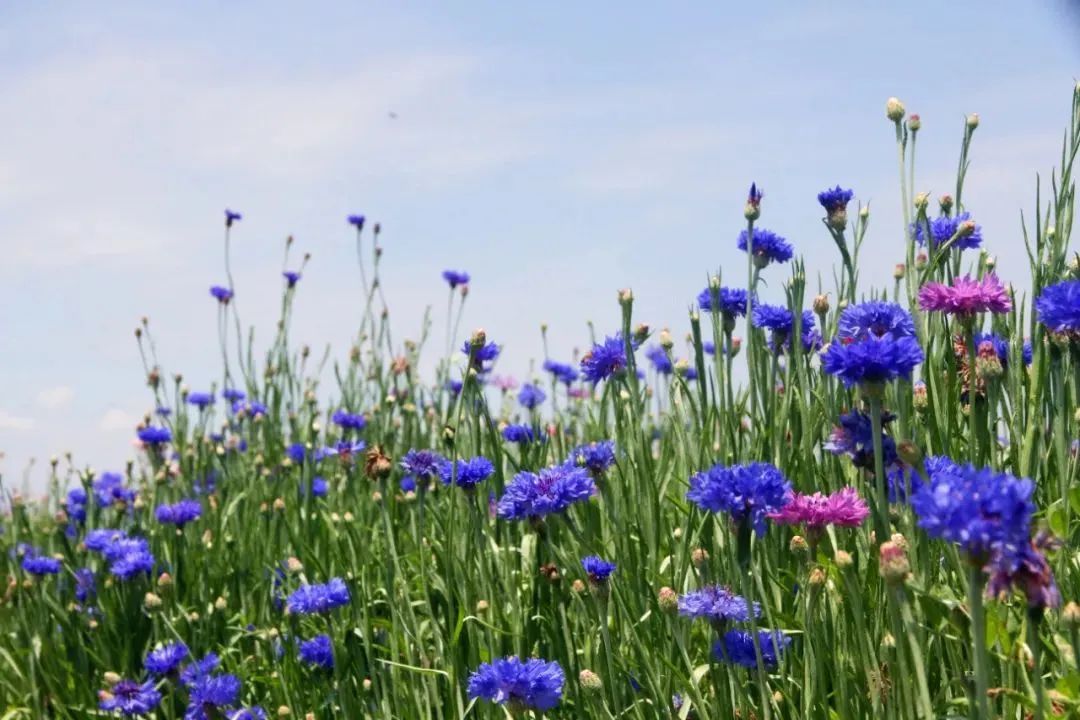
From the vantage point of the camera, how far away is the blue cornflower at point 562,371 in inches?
230

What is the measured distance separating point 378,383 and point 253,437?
693 millimetres

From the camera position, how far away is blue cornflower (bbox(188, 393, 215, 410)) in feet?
19.1

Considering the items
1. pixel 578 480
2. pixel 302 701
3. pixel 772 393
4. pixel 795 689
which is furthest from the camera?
pixel 302 701

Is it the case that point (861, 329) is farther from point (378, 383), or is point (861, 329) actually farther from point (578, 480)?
point (378, 383)

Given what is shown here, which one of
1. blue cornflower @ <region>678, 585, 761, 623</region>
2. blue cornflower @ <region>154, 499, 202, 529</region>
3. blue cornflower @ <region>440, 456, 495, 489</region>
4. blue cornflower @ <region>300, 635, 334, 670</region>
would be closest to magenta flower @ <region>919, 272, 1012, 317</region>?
blue cornflower @ <region>678, 585, 761, 623</region>

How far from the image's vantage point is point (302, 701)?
9.84 ft

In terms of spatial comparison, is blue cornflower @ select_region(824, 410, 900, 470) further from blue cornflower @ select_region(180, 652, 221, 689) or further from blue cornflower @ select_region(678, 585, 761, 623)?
blue cornflower @ select_region(180, 652, 221, 689)

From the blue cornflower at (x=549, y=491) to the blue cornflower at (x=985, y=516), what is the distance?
990 mm

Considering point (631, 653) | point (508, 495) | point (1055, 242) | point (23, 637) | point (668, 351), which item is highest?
point (1055, 242)

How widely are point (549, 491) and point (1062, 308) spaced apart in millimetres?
Result: 975

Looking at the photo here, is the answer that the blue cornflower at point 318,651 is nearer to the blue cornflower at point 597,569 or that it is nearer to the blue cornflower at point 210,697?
the blue cornflower at point 210,697

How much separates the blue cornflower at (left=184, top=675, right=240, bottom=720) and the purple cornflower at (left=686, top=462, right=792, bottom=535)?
1450 mm

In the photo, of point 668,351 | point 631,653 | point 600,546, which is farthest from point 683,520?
point 631,653

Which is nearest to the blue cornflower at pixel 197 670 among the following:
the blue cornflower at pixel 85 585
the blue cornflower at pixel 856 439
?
the blue cornflower at pixel 85 585
